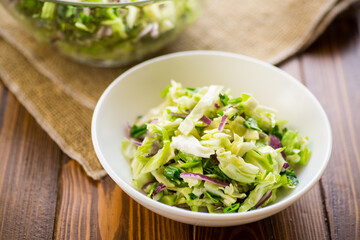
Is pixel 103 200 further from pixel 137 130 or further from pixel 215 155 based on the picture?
pixel 215 155

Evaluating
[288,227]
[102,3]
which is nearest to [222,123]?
[288,227]

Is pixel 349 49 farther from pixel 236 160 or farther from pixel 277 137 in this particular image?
pixel 236 160

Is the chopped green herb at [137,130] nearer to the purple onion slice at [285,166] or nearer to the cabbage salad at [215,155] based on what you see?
the cabbage salad at [215,155]

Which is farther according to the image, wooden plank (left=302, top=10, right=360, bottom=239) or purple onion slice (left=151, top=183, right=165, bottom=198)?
wooden plank (left=302, top=10, right=360, bottom=239)

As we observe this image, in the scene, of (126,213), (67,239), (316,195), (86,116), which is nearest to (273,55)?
(316,195)

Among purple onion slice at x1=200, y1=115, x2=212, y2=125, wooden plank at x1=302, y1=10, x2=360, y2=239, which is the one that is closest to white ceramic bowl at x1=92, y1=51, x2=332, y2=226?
wooden plank at x1=302, y1=10, x2=360, y2=239

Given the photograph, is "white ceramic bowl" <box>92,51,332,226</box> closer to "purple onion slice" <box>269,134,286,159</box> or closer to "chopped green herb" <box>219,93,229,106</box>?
"purple onion slice" <box>269,134,286,159</box>
